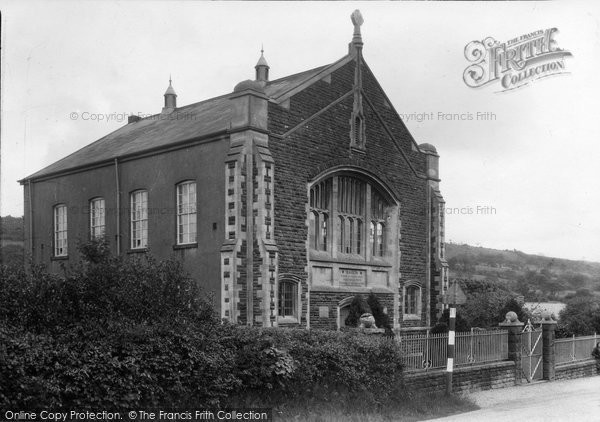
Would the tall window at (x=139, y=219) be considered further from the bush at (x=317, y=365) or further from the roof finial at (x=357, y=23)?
the bush at (x=317, y=365)

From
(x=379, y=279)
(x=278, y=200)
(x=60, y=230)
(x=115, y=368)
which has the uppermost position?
(x=278, y=200)

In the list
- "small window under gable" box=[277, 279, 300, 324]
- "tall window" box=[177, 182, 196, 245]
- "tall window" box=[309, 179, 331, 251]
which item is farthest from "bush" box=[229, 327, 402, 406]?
"tall window" box=[177, 182, 196, 245]

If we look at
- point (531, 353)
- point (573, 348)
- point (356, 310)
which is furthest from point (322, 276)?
point (573, 348)

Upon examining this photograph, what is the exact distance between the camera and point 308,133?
22.2 meters

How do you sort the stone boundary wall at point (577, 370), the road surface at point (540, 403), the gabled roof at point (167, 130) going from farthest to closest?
the gabled roof at point (167, 130) < the stone boundary wall at point (577, 370) < the road surface at point (540, 403)

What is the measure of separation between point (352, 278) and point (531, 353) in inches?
251

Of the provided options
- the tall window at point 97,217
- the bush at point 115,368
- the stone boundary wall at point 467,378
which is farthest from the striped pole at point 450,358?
the tall window at point 97,217

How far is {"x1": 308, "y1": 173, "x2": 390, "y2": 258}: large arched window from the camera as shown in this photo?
904 inches

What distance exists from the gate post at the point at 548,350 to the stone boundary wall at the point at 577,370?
0.49 meters

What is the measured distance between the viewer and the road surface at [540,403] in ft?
43.8

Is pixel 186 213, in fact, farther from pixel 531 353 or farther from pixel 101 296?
pixel 531 353

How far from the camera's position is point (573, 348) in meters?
23.6

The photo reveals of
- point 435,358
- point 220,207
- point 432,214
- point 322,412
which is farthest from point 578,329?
point 322,412

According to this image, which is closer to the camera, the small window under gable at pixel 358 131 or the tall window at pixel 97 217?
the small window under gable at pixel 358 131
